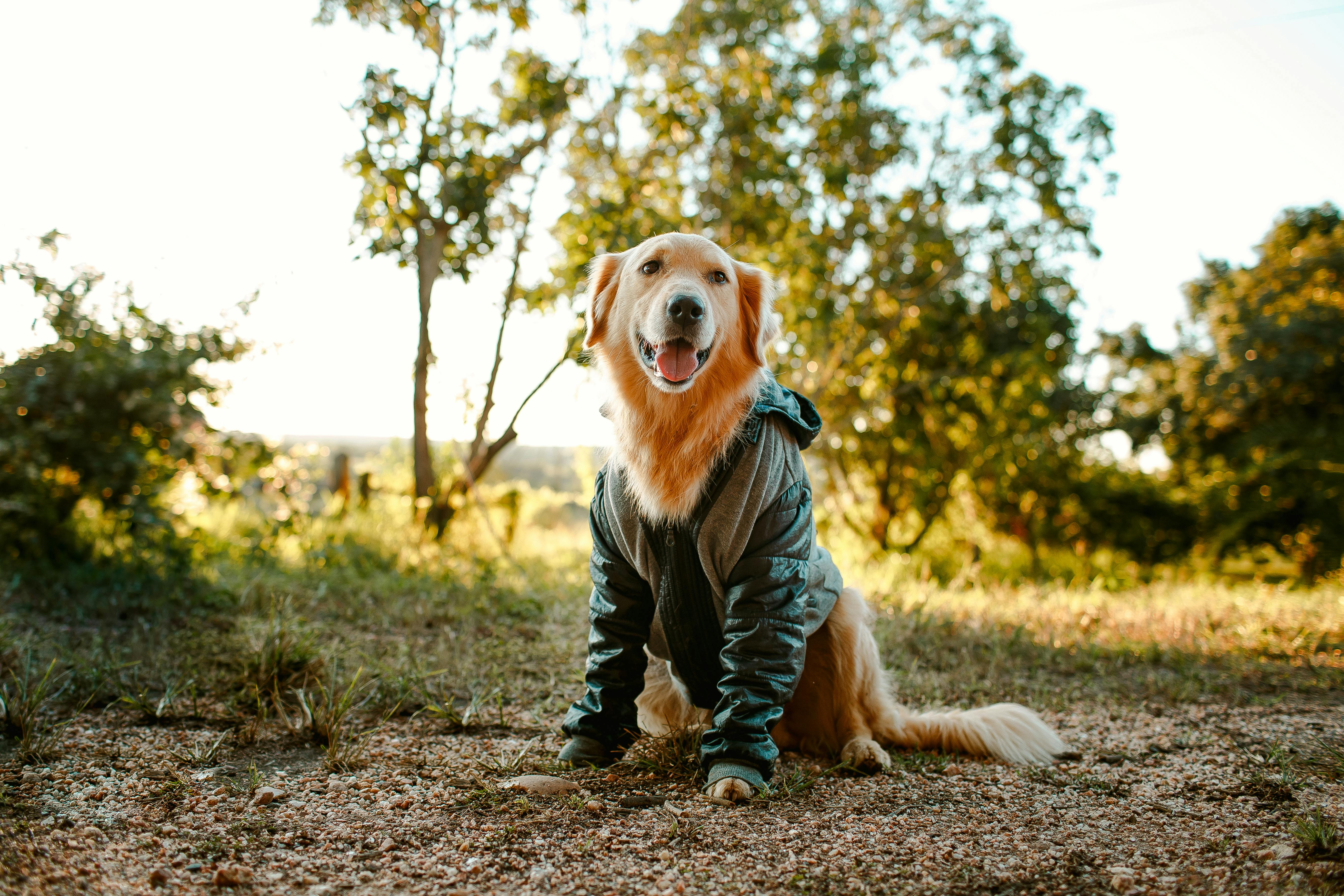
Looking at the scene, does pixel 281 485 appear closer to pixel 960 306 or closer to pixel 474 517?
pixel 474 517

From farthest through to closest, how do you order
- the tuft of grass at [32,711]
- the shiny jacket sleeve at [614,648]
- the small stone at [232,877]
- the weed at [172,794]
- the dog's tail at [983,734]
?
the dog's tail at [983,734], the shiny jacket sleeve at [614,648], the tuft of grass at [32,711], the weed at [172,794], the small stone at [232,877]

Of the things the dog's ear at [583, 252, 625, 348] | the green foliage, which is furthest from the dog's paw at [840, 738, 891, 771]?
the green foliage

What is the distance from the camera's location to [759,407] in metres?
2.49

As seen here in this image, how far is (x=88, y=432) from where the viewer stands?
4656 millimetres

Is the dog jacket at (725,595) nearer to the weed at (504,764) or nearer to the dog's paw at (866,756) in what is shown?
the weed at (504,764)

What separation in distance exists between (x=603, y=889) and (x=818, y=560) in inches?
48.9

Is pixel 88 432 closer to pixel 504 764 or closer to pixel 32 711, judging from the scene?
pixel 32 711

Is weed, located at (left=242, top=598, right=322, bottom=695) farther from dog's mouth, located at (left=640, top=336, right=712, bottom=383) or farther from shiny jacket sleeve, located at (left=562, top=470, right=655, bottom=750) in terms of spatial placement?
dog's mouth, located at (left=640, top=336, right=712, bottom=383)

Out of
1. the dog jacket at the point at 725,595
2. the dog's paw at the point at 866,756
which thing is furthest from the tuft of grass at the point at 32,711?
the dog's paw at the point at 866,756

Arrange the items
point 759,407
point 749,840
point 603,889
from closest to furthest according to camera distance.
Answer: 1. point 603,889
2. point 749,840
3. point 759,407

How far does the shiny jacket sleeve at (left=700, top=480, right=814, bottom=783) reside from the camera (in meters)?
2.22

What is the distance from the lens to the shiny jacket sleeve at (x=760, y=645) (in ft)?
7.27

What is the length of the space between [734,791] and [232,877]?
1252 mm

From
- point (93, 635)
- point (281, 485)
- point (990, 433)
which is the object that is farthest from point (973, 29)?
point (93, 635)
